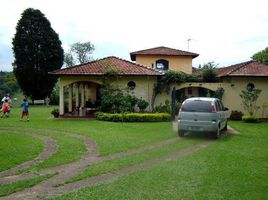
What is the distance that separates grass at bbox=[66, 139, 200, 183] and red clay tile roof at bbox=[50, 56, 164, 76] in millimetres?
11891

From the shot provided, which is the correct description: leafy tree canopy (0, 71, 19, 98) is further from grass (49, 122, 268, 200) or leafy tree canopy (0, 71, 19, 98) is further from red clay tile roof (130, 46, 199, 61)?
grass (49, 122, 268, 200)

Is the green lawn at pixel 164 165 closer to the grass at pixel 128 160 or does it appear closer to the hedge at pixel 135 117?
the grass at pixel 128 160

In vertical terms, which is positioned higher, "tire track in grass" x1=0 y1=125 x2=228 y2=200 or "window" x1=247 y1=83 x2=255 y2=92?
"window" x1=247 y1=83 x2=255 y2=92

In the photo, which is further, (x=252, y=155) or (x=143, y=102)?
(x=143, y=102)

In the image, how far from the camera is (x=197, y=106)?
1521 cm

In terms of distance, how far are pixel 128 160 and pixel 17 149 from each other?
13.6ft

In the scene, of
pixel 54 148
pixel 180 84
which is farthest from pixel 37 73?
pixel 54 148

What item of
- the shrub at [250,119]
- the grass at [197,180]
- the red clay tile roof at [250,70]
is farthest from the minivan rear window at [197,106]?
the red clay tile roof at [250,70]

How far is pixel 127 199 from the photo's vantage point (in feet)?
21.6

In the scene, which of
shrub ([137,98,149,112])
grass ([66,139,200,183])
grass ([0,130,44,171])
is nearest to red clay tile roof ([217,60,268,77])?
shrub ([137,98,149,112])

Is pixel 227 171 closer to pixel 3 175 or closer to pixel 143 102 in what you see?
pixel 3 175

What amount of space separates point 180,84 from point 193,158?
1595 centimetres

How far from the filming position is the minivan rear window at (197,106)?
49.6 feet

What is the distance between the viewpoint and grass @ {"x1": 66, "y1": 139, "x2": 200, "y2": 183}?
877cm
